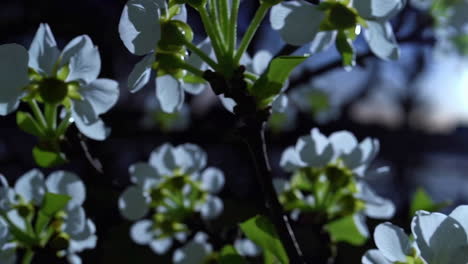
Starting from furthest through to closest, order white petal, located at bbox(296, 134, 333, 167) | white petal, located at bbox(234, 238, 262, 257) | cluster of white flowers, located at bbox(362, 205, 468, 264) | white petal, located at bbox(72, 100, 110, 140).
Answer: white petal, located at bbox(234, 238, 262, 257), white petal, located at bbox(296, 134, 333, 167), white petal, located at bbox(72, 100, 110, 140), cluster of white flowers, located at bbox(362, 205, 468, 264)

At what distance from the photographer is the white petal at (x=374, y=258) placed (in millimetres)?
393

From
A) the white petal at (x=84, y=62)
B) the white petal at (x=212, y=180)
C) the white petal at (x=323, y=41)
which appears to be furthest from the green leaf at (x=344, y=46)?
the white petal at (x=212, y=180)

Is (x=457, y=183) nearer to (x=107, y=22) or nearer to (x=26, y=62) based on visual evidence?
(x=107, y=22)

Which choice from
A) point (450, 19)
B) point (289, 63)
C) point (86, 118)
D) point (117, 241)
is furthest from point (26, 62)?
point (117, 241)

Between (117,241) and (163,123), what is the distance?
74cm

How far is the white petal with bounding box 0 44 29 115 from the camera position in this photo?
1.29 feet

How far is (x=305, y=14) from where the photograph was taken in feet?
1.29

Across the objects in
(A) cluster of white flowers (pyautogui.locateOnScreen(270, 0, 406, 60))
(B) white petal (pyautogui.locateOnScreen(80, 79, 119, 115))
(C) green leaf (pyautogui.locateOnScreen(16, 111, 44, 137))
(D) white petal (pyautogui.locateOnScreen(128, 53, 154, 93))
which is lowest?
(C) green leaf (pyautogui.locateOnScreen(16, 111, 44, 137))

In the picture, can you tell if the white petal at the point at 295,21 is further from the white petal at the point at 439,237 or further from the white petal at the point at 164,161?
the white petal at the point at 164,161

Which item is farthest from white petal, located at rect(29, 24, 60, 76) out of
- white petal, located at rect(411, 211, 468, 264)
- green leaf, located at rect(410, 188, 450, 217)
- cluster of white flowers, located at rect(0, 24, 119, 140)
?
green leaf, located at rect(410, 188, 450, 217)

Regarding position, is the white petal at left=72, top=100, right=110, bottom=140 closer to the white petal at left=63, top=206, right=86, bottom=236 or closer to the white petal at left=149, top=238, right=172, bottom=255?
the white petal at left=63, top=206, right=86, bottom=236

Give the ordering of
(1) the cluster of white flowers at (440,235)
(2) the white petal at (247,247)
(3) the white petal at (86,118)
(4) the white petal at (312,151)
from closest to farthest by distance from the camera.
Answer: (1) the cluster of white flowers at (440,235) → (3) the white petal at (86,118) → (4) the white petal at (312,151) → (2) the white petal at (247,247)

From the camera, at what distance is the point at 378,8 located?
38 cm

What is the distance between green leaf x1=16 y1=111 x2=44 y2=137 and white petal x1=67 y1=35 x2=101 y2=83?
0.17 feet
